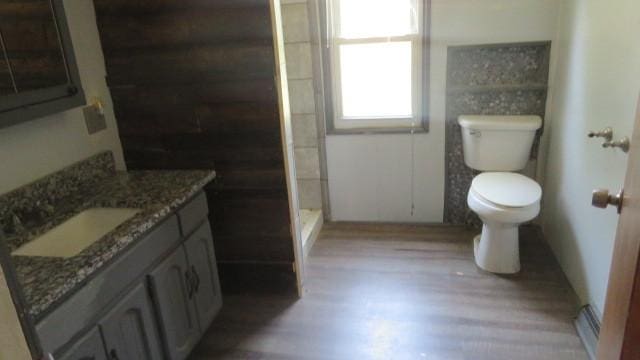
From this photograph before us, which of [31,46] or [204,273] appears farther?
[204,273]

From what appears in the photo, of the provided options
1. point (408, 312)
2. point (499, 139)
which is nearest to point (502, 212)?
point (499, 139)

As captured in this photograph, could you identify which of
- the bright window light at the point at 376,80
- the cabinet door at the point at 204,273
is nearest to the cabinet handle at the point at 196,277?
the cabinet door at the point at 204,273

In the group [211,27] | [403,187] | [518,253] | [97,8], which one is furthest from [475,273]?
[97,8]

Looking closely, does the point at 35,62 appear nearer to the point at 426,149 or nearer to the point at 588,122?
the point at 426,149

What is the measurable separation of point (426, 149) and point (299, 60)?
1.07 metres

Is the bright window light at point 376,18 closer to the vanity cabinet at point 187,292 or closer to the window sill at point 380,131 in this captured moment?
the window sill at point 380,131

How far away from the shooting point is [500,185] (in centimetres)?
249

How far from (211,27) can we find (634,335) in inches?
76.6

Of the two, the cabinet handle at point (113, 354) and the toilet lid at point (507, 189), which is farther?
the toilet lid at point (507, 189)

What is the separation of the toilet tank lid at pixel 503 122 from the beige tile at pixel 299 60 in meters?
1.08

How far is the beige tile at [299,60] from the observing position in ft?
9.52

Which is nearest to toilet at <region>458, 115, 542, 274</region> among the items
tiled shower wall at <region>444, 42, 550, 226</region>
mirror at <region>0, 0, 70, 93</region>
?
tiled shower wall at <region>444, 42, 550, 226</region>

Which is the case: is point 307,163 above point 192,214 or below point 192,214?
below

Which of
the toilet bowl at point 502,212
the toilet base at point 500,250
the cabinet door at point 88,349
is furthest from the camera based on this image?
the toilet base at point 500,250
